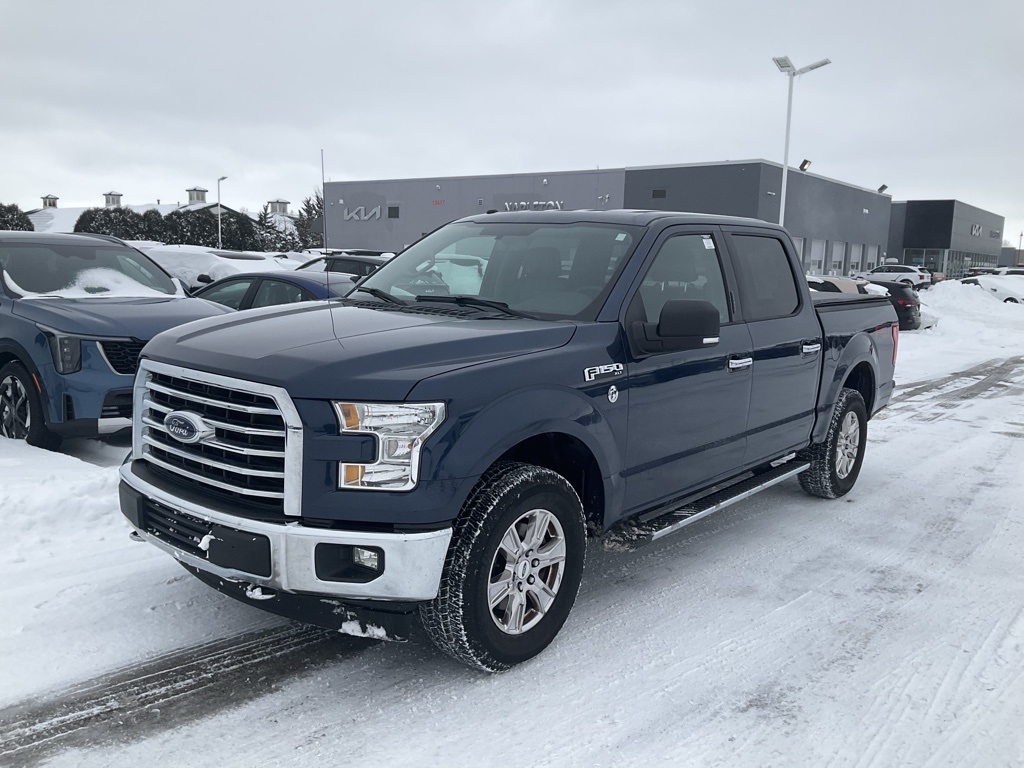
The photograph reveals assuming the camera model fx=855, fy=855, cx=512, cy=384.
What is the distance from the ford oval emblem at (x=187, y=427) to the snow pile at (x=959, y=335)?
1174 cm

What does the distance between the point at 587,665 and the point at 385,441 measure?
1418 millimetres

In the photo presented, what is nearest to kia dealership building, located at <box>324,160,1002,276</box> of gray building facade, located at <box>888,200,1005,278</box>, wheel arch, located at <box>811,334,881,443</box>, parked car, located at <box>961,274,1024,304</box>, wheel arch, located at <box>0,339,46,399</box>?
parked car, located at <box>961,274,1024,304</box>

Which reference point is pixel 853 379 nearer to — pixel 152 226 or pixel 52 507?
pixel 52 507

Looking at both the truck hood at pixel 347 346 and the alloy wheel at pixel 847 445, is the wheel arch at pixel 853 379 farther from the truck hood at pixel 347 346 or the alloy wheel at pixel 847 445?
the truck hood at pixel 347 346

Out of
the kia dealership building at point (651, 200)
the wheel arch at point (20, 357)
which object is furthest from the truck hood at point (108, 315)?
the kia dealership building at point (651, 200)

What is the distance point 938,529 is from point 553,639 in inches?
133

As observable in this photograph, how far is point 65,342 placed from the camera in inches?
247

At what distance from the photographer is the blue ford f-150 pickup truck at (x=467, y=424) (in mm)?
3160

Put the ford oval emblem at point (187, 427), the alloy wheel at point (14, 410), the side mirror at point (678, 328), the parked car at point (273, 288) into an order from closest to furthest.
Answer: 1. the ford oval emblem at point (187, 427)
2. the side mirror at point (678, 328)
3. the alloy wheel at point (14, 410)
4. the parked car at point (273, 288)

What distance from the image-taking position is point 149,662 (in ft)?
11.8

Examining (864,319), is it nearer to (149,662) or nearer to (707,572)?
(707,572)

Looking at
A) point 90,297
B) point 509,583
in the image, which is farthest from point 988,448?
point 90,297

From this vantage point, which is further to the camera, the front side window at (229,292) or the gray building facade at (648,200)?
the gray building facade at (648,200)

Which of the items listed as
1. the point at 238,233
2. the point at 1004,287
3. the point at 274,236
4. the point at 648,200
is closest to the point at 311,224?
the point at 274,236
